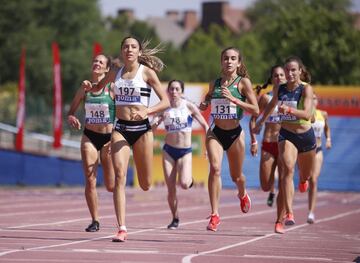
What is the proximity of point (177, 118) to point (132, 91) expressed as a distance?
15.9ft

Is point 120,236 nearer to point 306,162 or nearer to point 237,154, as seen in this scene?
point 237,154

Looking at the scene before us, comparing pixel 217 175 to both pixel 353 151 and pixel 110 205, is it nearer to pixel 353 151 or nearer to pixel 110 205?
pixel 110 205

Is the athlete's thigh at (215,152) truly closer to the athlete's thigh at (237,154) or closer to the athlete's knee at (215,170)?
the athlete's knee at (215,170)

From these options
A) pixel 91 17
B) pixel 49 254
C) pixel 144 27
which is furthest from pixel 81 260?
pixel 144 27

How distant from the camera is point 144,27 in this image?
433ft

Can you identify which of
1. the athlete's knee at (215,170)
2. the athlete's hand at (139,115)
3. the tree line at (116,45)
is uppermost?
the tree line at (116,45)

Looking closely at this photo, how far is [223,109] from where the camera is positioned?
1639cm

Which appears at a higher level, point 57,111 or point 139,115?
point 57,111

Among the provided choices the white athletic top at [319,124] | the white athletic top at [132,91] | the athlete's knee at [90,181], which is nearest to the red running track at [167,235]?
the athlete's knee at [90,181]

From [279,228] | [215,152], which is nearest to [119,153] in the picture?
[215,152]

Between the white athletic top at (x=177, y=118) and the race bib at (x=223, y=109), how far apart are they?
3163mm

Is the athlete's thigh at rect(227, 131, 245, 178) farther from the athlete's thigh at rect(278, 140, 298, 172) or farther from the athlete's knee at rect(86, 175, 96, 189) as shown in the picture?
the athlete's knee at rect(86, 175, 96, 189)

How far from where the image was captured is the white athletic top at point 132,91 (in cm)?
1500

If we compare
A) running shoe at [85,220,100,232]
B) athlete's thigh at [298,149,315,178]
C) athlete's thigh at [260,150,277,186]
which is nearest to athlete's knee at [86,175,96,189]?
running shoe at [85,220,100,232]
